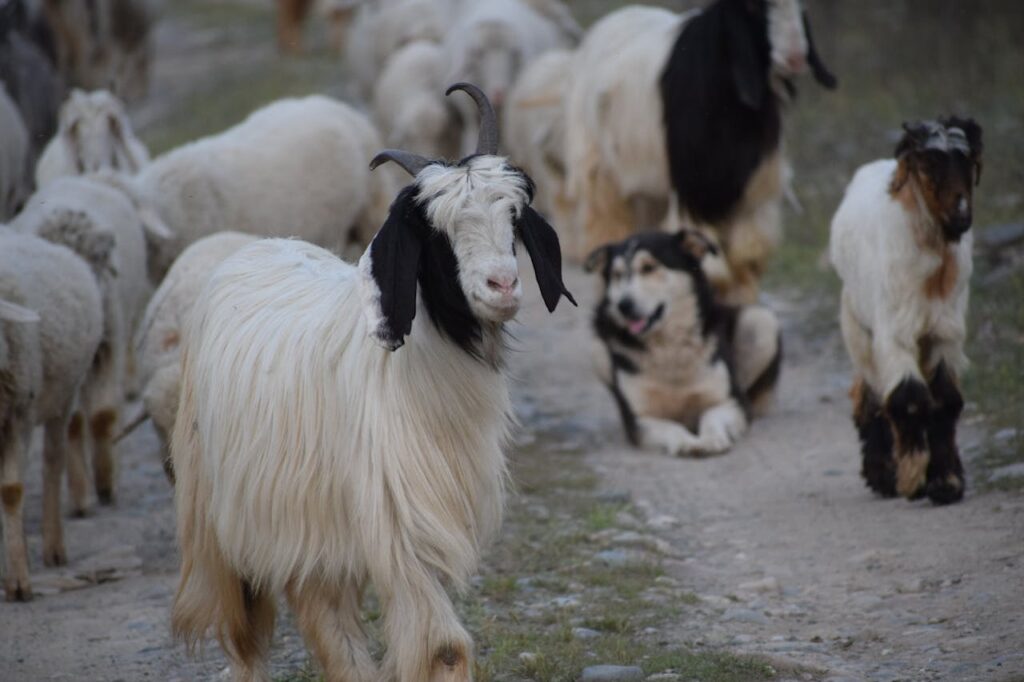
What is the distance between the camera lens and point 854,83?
56.0 ft

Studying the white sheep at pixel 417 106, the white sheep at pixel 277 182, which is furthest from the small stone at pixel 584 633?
the white sheep at pixel 417 106

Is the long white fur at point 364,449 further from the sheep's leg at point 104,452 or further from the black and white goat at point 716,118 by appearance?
the black and white goat at point 716,118

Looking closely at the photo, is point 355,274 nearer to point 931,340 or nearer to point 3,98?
point 931,340

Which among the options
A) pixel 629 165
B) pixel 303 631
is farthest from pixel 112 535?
pixel 629 165

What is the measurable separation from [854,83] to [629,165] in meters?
7.12

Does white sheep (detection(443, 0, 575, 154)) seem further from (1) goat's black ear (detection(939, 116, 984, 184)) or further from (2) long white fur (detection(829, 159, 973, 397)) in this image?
(1) goat's black ear (detection(939, 116, 984, 184))

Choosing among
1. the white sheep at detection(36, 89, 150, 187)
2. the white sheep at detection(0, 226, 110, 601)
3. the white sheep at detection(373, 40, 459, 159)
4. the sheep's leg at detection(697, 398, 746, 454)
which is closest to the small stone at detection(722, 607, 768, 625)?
the sheep's leg at detection(697, 398, 746, 454)

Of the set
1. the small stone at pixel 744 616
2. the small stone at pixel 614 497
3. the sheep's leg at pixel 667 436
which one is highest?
the small stone at pixel 744 616

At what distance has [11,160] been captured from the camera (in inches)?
438

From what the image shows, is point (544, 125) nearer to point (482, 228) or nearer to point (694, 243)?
point (694, 243)

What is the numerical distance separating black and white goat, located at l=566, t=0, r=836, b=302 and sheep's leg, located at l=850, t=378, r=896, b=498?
2.82 metres

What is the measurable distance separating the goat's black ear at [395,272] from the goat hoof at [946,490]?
127 inches

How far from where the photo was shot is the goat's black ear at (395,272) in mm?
4637

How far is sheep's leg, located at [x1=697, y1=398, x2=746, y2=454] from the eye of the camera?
352 inches
